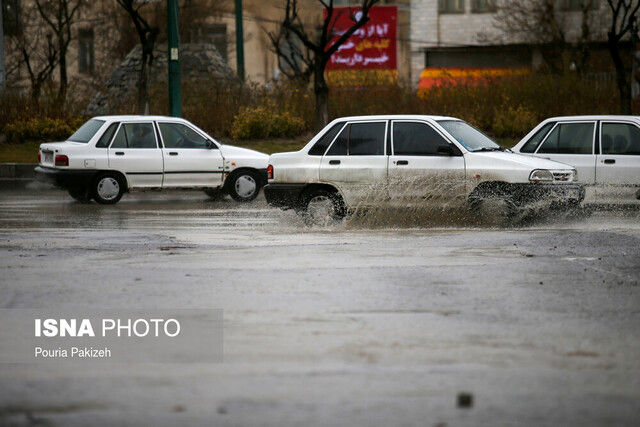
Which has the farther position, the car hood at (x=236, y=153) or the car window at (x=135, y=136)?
the car hood at (x=236, y=153)

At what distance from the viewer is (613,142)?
15414 millimetres

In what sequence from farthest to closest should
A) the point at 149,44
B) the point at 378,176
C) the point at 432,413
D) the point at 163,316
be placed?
the point at 149,44, the point at 378,176, the point at 163,316, the point at 432,413

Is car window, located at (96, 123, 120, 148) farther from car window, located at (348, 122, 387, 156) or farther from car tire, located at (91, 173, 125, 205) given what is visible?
car window, located at (348, 122, 387, 156)

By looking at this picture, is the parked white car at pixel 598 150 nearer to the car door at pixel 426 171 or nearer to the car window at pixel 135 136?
the car door at pixel 426 171

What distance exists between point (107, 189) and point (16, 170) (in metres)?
6.11

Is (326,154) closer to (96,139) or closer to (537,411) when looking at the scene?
(96,139)

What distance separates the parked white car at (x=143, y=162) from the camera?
1772 centimetres

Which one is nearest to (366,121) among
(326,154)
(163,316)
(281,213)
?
(326,154)

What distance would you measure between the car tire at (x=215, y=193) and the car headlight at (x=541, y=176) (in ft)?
21.1

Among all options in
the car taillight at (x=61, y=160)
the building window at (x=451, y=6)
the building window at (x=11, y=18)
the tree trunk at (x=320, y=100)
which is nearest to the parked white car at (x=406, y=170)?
the car taillight at (x=61, y=160)

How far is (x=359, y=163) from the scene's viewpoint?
14.0 m

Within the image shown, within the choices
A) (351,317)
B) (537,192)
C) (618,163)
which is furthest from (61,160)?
(351,317)

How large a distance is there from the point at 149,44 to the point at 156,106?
5.47 feet

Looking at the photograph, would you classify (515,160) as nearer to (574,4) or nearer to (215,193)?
(215,193)
